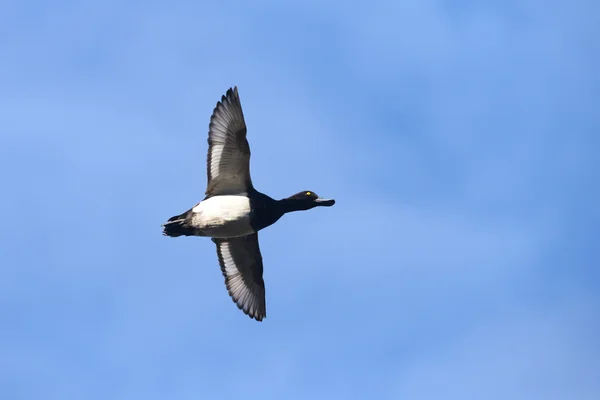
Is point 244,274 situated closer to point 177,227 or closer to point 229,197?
point 229,197

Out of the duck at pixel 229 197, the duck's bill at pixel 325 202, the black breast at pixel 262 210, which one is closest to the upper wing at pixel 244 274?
the duck at pixel 229 197

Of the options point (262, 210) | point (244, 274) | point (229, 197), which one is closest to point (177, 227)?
point (229, 197)

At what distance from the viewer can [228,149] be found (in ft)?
72.5

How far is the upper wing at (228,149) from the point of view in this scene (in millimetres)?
22047

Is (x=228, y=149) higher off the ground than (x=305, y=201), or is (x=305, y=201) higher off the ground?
(x=228, y=149)

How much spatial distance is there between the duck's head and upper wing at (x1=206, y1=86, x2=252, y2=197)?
0.96 metres

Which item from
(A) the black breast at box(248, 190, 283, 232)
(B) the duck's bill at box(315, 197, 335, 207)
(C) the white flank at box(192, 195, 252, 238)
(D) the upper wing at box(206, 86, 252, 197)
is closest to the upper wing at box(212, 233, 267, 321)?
(A) the black breast at box(248, 190, 283, 232)

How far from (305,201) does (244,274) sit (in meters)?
2.31

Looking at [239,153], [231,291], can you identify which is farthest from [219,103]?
[231,291]

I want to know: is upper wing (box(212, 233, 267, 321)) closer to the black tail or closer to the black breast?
the black breast

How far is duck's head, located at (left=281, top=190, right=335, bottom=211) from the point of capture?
2275cm

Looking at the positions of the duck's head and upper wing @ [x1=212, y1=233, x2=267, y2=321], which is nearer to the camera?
the duck's head

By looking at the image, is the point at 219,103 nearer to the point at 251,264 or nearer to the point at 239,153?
the point at 239,153

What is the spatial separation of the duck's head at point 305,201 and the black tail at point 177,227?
82.5 inches
